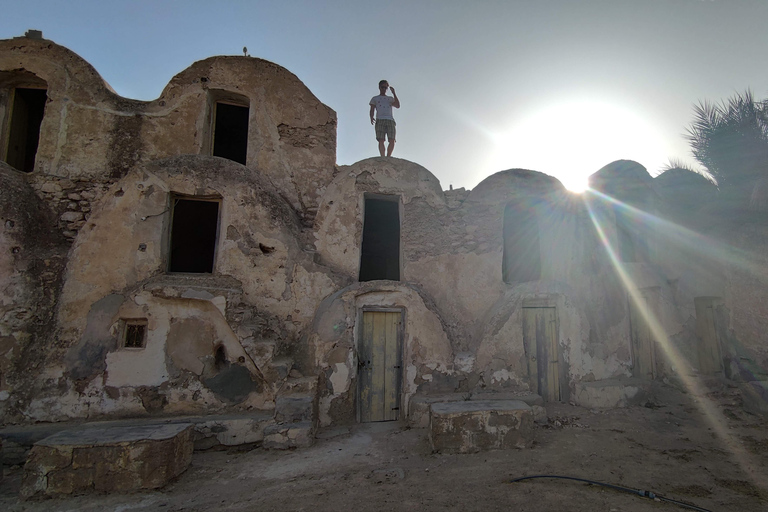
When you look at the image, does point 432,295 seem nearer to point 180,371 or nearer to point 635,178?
point 180,371

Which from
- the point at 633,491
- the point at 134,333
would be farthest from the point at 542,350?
the point at 134,333

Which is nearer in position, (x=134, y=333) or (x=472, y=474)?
(x=472, y=474)

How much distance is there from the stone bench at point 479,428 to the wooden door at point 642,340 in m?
4.72

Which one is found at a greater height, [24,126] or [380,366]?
[24,126]

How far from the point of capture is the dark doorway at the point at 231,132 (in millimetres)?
10185

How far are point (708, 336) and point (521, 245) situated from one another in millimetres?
4931

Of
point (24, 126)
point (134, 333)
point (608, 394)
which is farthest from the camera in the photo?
point (24, 126)

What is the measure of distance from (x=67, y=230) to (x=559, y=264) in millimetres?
10295

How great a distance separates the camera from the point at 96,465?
4.50 metres

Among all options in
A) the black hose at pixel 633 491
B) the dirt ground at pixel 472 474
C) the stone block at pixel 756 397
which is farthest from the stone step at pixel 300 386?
the stone block at pixel 756 397

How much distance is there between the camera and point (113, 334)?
20.9 ft

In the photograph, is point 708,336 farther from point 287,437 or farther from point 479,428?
point 287,437

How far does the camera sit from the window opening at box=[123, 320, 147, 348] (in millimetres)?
6449

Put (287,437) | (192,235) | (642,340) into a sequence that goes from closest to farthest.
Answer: (287,437) → (642,340) → (192,235)
